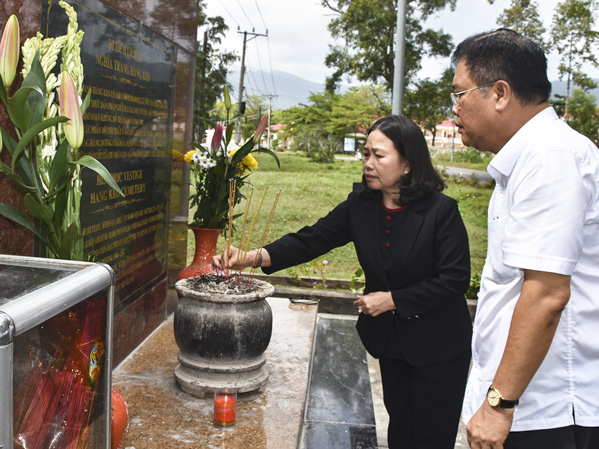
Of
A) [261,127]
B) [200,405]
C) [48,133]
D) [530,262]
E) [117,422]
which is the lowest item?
[200,405]

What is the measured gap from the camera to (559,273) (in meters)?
1.51

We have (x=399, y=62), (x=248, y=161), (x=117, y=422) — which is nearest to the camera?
(x=117, y=422)

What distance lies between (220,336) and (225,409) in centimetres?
39

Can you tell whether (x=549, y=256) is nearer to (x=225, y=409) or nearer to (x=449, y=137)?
(x=225, y=409)

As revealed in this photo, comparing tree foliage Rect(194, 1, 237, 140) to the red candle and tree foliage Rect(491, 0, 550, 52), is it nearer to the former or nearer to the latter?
tree foliage Rect(491, 0, 550, 52)

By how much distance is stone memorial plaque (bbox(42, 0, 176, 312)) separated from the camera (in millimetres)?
3152

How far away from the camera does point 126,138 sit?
3.65 meters

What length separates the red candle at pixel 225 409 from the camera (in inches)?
111

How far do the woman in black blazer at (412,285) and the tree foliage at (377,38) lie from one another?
42.6 feet

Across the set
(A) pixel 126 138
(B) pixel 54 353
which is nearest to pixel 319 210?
(A) pixel 126 138

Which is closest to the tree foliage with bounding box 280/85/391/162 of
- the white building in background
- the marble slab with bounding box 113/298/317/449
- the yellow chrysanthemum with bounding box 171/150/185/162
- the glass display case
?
the white building in background

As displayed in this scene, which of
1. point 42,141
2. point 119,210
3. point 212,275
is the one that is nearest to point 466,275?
point 212,275

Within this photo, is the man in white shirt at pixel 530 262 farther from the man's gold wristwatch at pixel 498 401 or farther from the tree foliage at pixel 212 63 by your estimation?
the tree foliage at pixel 212 63

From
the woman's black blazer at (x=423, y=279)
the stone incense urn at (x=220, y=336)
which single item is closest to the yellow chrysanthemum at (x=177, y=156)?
the stone incense urn at (x=220, y=336)
